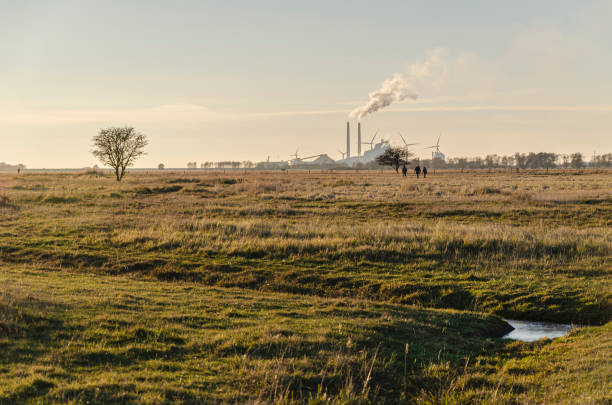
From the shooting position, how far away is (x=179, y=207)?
4459cm

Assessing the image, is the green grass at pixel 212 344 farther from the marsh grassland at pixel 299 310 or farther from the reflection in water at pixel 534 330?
the reflection in water at pixel 534 330

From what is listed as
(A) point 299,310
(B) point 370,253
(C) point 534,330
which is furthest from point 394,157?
(A) point 299,310

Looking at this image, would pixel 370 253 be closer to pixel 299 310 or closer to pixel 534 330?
pixel 299 310

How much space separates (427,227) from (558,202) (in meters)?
19.0

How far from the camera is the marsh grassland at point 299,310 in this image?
1048cm

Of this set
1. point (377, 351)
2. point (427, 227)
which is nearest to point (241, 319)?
point (377, 351)

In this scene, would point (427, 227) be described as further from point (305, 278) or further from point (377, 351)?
point (377, 351)

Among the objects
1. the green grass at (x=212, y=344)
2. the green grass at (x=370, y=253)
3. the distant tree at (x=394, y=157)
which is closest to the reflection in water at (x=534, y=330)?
the green grass at (x=212, y=344)

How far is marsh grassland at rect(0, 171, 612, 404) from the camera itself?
1048 centimetres

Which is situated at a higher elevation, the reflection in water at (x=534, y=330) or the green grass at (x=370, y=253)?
the green grass at (x=370, y=253)

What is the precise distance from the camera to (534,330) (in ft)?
53.6

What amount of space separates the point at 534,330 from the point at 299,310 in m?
7.32

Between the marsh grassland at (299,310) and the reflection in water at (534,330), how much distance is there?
21.8 inches

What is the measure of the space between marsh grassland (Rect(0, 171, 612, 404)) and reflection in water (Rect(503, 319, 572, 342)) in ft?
1.82
